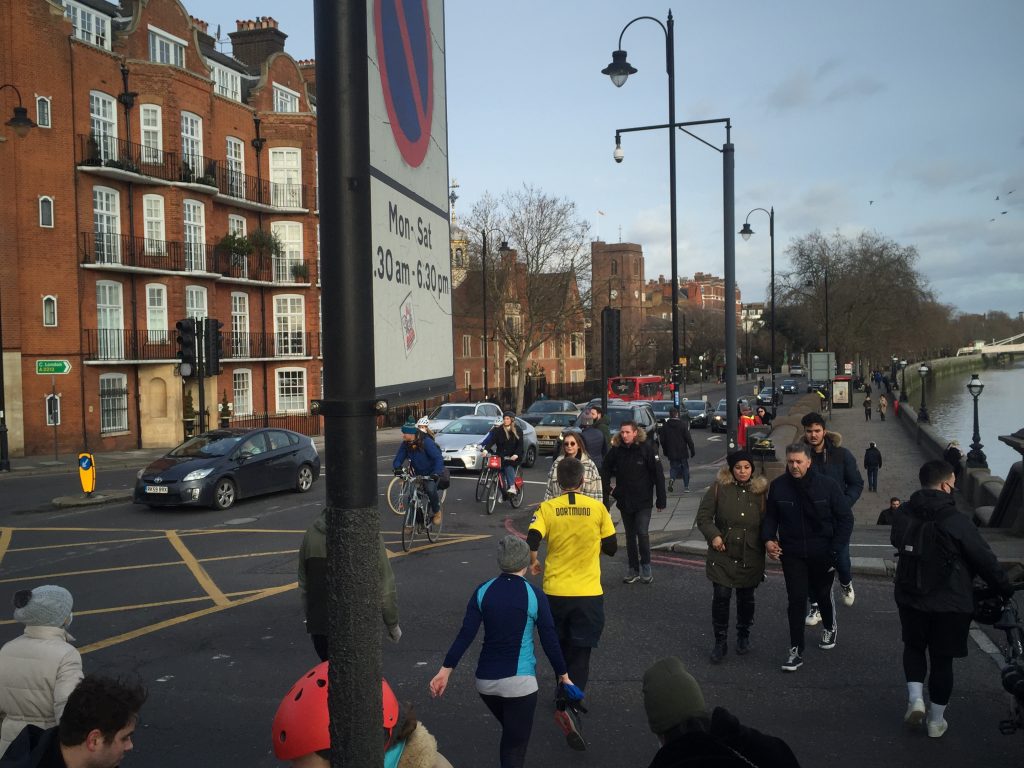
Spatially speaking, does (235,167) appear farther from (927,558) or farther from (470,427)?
(927,558)

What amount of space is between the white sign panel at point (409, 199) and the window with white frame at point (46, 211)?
109 ft

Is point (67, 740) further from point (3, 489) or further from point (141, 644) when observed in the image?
point (3, 489)

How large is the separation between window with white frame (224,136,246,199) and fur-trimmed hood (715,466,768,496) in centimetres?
3592

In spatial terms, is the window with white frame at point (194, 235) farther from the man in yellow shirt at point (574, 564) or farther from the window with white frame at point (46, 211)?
the man in yellow shirt at point (574, 564)

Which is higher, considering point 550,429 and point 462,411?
point 462,411

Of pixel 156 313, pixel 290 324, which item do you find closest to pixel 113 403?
pixel 156 313

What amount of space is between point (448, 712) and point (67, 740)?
4.12m

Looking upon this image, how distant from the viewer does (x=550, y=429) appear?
100ft

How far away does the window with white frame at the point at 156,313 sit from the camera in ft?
117

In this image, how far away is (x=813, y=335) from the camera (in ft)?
285

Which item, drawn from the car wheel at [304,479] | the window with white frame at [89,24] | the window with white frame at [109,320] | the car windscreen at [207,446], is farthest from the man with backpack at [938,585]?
the window with white frame at [89,24]

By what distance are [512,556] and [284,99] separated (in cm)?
4342

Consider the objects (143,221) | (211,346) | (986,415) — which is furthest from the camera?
(986,415)

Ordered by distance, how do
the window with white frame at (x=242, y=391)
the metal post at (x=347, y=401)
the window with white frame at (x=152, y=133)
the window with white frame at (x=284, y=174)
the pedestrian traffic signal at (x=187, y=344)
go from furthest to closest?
1. the window with white frame at (x=284, y=174)
2. the window with white frame at (x=242, y=391)
3. the window with white frame at (x=152, y=133)
4. the pedestrian traffic signal at (x=187, y=344)
5. the metal post at (x=347, y=401)
